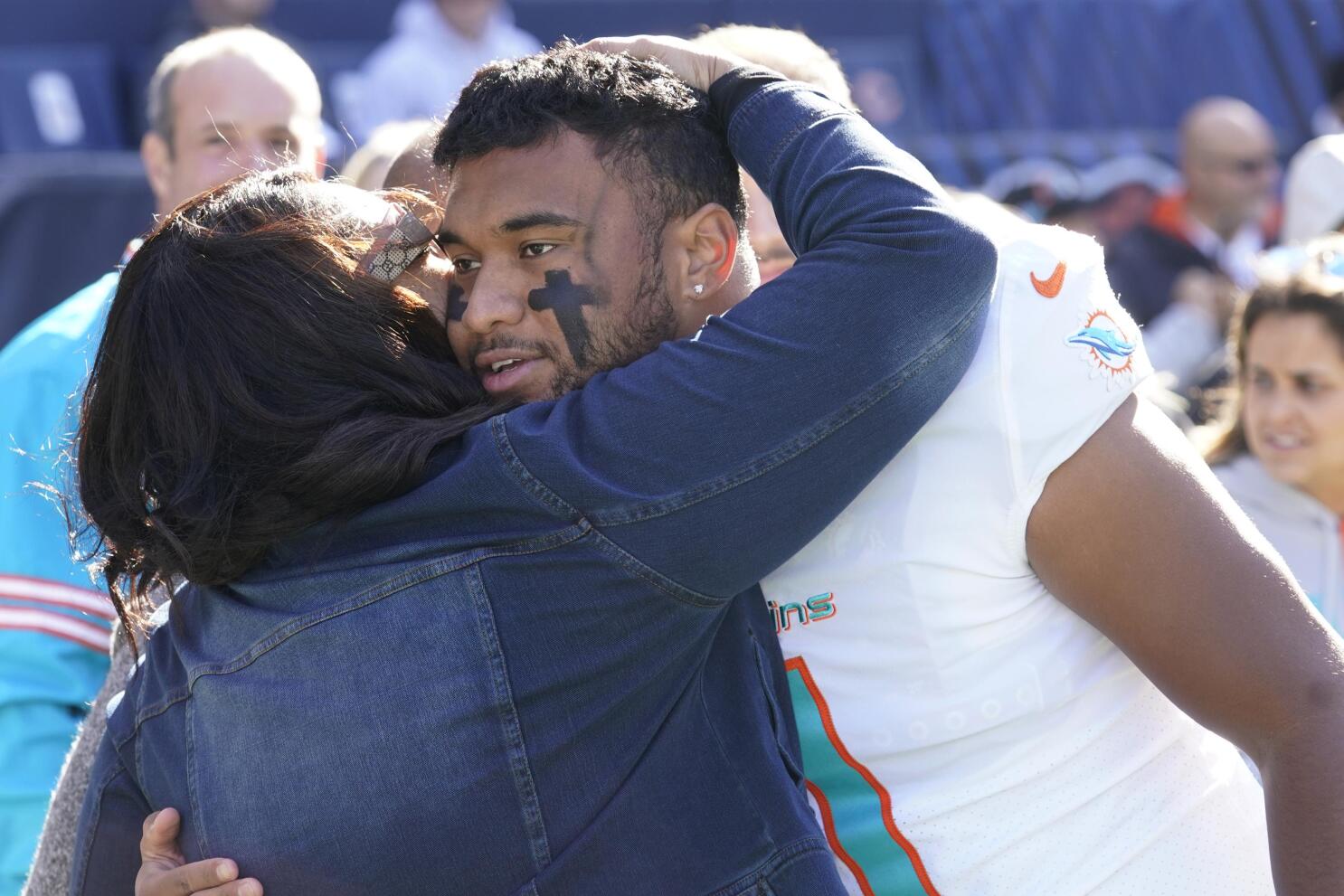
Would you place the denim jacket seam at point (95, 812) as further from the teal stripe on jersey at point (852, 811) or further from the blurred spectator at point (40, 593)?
the teal stripe on jersey at point (852, 811)

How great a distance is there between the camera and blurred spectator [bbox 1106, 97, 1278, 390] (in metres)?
5.79

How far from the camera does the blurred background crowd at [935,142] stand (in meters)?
3.05

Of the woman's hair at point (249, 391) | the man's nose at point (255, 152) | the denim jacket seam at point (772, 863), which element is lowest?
the denim jacket seam at point (772, 863)

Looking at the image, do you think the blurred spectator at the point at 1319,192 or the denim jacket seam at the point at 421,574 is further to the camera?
the blurred spectator at the point at 1319,192

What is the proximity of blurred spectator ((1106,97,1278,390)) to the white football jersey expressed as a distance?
13.1 feet

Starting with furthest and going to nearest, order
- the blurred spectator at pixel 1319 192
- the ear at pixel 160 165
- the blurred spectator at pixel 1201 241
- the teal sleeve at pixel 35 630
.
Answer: the blurred spectator at pixel 1201 241
the blurred spectator at pixel 1319 192
the ear at pixel 160 165
the teal sleeve at pixel 35 630

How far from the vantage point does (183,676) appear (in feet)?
6.00

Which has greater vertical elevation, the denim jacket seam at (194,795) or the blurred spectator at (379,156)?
the blurred spectator at (379,156)

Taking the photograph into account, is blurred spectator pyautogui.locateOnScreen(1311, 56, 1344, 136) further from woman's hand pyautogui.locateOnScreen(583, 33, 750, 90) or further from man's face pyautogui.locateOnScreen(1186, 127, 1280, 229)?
woman's hand pyautogui.locateOnScreen(583, 33, 750, 90)

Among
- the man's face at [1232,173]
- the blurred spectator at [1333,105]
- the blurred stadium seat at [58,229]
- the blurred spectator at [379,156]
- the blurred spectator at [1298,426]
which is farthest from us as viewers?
the blurred spectator at [1333,105]

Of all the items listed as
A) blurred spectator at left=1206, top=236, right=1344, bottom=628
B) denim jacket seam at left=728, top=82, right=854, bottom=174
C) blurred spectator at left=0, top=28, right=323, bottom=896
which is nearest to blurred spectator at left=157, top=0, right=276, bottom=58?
blurred spectator at left=0, top=28, right=323, bottom=896

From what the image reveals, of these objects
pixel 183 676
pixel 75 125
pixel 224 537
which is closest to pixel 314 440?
pixel 224 537

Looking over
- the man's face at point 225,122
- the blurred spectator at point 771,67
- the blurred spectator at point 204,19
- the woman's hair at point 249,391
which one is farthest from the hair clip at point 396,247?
the blurred spectator at point 204,19

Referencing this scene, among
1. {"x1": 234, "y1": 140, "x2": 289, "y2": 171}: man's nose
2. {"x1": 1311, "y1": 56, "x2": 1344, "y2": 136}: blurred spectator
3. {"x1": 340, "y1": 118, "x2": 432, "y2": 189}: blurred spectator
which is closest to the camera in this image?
{"x1": 340, "y1": 118, "x2": 432, "y2": 189}: blurred spectator
